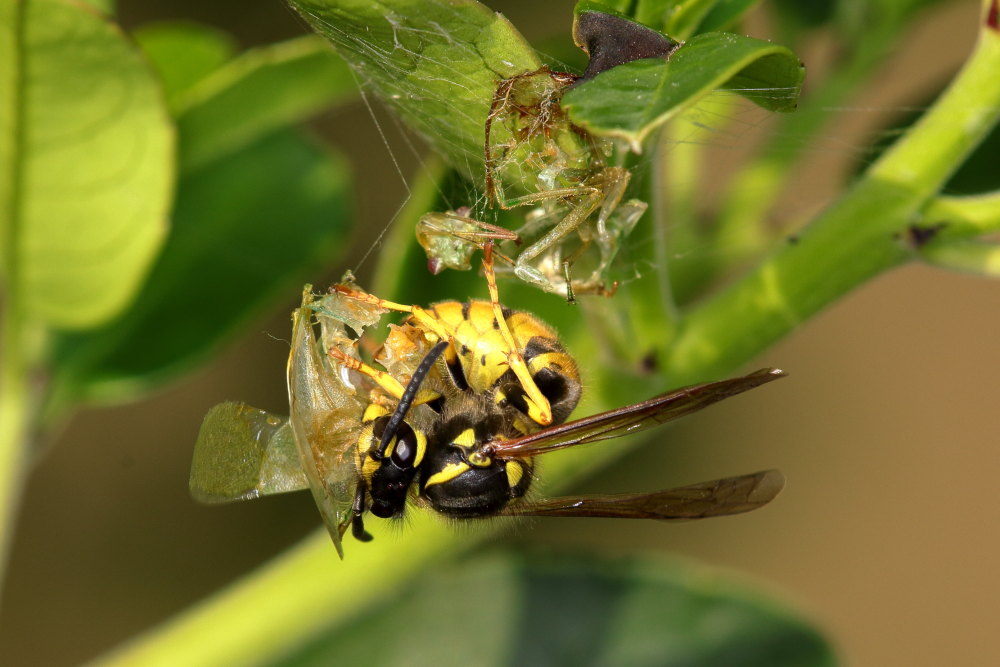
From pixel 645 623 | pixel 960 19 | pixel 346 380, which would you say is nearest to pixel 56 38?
pixel 346 380

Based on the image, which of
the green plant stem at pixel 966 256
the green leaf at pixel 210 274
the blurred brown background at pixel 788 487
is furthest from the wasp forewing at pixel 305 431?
the blurred brown background at pixel 788 487

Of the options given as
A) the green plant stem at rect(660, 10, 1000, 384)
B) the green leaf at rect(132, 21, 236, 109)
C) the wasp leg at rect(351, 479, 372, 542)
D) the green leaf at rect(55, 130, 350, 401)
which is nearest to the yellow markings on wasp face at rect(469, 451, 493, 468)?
the wasp leg at rect(351, 479, 372, 542)

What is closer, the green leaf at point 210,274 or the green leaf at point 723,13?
the green leaf at point 723,13

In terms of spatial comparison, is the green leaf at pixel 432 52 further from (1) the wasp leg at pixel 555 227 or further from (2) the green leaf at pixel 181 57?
(2) the green leaf at pixel 181 57

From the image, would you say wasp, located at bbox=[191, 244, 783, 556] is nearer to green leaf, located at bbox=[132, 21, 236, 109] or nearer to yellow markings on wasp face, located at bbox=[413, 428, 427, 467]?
yellow markings on wasp face, located at bbox=[413, 428, 427, 467]

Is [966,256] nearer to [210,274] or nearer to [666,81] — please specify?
[666,81]

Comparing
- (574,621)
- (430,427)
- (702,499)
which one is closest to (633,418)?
(702,499)

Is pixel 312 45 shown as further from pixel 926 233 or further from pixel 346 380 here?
pixel 926 233

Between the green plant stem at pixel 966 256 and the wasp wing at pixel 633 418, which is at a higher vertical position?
the green plant stem at pixel 966 256
